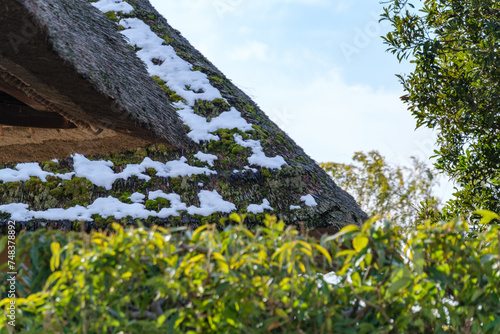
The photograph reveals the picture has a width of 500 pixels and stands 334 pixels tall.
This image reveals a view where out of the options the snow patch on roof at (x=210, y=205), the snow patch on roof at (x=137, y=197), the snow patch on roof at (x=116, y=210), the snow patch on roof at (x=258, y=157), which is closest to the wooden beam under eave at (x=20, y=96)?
the snow patch on roof at (x=116, y=210)

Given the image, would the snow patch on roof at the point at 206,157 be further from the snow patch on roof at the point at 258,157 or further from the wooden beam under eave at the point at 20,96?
the wooden beam under eave at the point at 20,96

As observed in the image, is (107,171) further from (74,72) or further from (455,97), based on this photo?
(455,97)

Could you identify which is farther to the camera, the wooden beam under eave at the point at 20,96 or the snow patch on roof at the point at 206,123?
the snow patch on roof at the point at 206,123

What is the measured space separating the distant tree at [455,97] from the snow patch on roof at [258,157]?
2.46 meters

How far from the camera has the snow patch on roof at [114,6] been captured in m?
8.16

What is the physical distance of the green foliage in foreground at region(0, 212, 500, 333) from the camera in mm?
1908

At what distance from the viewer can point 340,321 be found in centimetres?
191

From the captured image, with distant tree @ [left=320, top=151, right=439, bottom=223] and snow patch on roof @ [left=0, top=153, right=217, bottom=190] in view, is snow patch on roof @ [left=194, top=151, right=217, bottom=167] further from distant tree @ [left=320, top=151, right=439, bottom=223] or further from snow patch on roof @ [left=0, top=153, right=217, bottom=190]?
distant tree @ [left=320, top=151, right=439, bottom=223]

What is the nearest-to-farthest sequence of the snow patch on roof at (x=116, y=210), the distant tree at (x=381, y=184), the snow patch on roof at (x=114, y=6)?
1. the snow patch on roof at (x=116, y=210)
2. the snow patch on roof at (x=114, y=6)
3. the distant tree at (x=381, y=184)

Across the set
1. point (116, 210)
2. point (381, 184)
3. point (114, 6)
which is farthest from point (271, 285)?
point (381, 184)

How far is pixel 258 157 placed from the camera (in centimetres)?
573

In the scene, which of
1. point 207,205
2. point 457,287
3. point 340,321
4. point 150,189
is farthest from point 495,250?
point 150,189

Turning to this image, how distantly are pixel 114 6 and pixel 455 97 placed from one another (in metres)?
5.94

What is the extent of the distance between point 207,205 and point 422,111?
382cm
